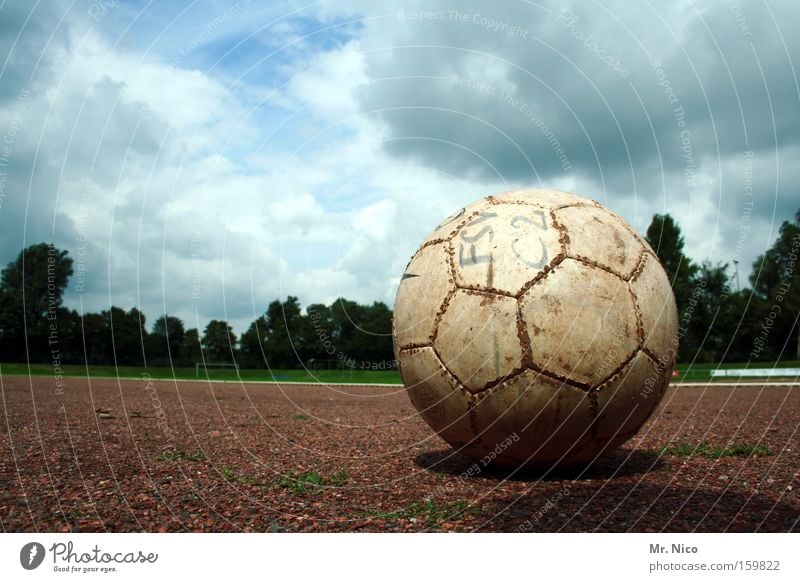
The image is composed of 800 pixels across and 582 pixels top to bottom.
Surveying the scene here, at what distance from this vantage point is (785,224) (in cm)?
5916

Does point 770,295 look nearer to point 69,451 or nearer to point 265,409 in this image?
point 265,409

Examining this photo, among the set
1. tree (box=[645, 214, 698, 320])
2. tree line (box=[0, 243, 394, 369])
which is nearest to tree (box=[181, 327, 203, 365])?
tree line (box=[0, 243, 394, 369])

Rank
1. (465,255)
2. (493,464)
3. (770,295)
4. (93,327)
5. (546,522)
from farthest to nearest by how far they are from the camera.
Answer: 1. (93,327)
2. (770,295)
3. (493,464)
4. (465,255)
5. (546,522)

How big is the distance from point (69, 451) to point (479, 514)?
6.03 metres

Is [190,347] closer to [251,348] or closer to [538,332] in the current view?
[251,348]

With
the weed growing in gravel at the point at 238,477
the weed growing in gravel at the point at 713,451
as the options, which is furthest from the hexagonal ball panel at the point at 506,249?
the weed growing in gravel at the point at 713,451

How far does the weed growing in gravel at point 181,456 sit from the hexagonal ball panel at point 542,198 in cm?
501

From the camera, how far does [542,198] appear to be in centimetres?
657

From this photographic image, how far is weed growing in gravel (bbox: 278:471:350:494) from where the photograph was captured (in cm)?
619

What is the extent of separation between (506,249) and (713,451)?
4613 millimetres

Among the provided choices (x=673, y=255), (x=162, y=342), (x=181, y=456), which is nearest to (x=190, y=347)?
(x=162, y=342)

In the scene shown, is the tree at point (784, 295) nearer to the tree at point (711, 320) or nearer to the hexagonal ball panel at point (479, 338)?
the tree at point (711, 320)

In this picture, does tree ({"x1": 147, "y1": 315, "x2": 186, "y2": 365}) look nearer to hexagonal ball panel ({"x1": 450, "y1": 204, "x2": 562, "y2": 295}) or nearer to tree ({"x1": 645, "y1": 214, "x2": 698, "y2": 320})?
tree ({"x1": 645, "y1": 214, "x2": 698, "y2": 320})

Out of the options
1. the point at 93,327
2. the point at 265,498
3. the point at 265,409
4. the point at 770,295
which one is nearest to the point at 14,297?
the point at 93,327
